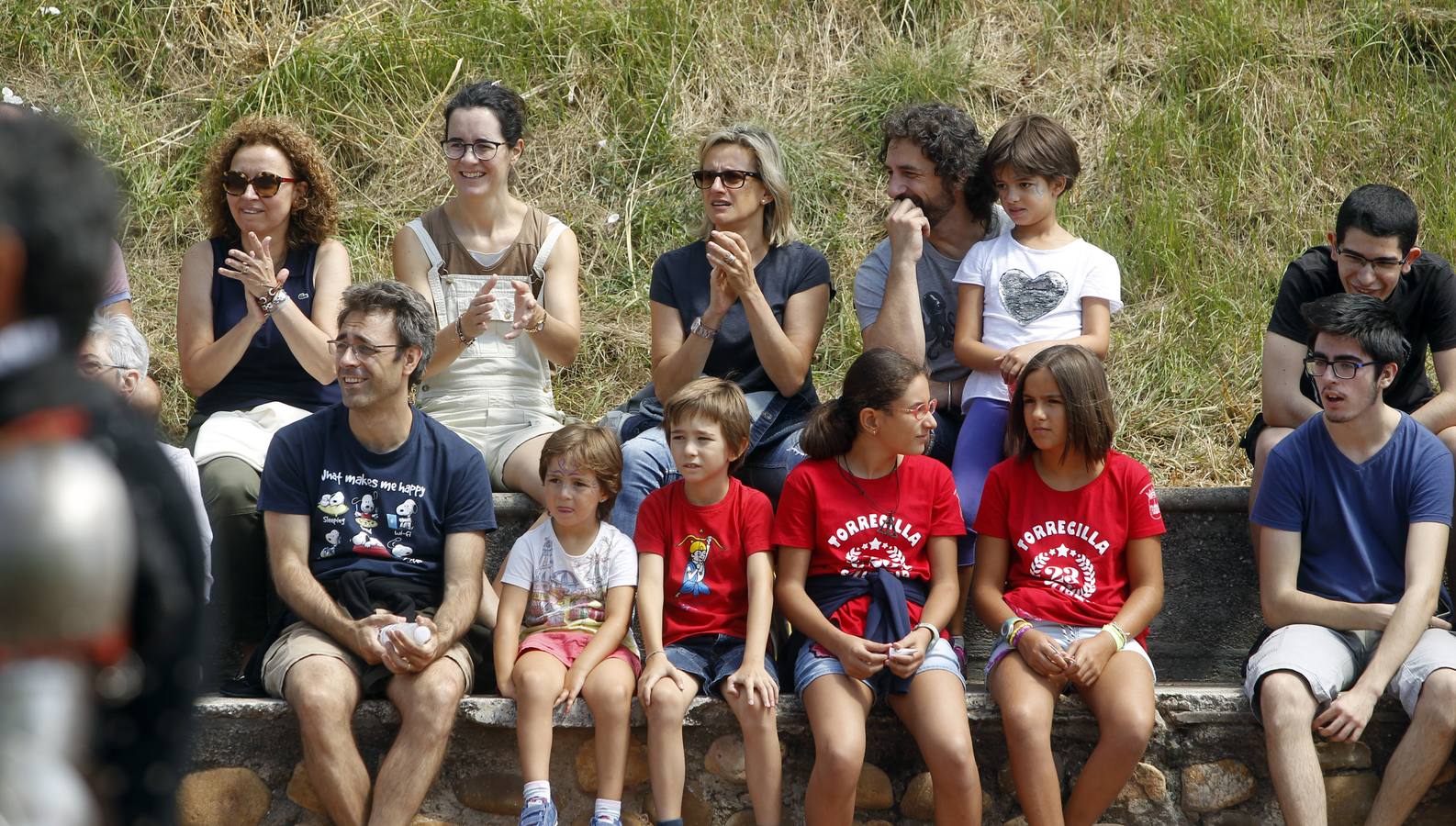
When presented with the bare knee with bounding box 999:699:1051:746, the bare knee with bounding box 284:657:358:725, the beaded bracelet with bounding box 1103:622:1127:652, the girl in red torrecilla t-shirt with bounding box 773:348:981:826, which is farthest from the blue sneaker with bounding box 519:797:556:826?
the beaded bracelet with bounding box 1103:622:1127:652

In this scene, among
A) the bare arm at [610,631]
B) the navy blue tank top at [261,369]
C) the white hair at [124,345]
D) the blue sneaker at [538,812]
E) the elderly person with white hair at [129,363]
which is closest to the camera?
the elderly person with white hair at [129,363]

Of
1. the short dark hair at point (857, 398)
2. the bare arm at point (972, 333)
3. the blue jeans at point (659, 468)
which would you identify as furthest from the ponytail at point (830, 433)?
the bare arm at point (972, 333)

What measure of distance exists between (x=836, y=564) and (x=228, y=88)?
4291 mm

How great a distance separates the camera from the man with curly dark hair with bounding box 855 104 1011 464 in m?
4.05

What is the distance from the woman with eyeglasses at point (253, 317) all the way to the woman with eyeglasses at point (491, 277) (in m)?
0.28

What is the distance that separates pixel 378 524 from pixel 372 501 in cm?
6

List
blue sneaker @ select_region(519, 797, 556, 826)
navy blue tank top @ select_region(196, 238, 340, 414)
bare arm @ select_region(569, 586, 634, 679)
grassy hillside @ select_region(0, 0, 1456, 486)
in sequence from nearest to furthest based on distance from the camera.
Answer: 1. blue sneaker @ select_region(519, 797, 556, 826)
2. bare arm @ select_region(569, 586, 634, 679)
3. navy blue tank top @ select_region(196, 238, 340, 414)
4. grassy hillside @ select_region(0, 0, 1456, 486)

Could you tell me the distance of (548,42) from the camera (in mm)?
6590

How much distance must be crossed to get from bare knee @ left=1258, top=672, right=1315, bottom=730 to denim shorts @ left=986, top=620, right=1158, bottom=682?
27cm

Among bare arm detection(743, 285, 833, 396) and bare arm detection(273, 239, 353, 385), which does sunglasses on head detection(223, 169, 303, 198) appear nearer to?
bare arm detection(273, 239, 353, 385)

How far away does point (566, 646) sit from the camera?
344 cm

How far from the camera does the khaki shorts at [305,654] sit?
329 centimetres

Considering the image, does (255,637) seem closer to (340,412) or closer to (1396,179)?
(340,412)

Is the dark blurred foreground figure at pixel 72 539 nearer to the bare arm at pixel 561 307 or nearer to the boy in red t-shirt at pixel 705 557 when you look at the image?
the boy in red t-shirt at pixel 705 557
